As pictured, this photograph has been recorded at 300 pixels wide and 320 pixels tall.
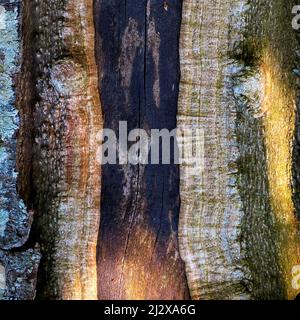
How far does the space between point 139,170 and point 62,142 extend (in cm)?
21

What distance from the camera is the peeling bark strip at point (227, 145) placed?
1.34 metres

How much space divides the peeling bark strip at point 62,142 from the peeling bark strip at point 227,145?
235 mm

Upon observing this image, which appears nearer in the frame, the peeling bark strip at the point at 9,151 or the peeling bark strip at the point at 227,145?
the peeling bark strip at the point at 9,151

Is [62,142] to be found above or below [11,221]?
above

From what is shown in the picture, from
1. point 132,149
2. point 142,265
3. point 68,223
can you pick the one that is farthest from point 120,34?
point 142,265

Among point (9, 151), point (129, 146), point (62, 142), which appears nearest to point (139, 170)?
point (129, 146)

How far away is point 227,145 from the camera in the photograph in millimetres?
1358

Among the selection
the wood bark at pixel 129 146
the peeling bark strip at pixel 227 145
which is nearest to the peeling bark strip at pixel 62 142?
the wood bark at pixel 129 146

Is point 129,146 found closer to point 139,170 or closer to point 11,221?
point 139,170

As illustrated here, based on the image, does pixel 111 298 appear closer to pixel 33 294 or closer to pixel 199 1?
pixel 33 294

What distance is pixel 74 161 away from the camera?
131 centimetres

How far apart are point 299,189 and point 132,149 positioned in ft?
2.24

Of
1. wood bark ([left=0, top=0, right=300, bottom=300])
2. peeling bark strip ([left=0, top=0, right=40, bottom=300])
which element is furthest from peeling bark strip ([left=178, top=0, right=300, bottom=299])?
peeling bark strip ([left=0, top=0, right=40, bottom=300])

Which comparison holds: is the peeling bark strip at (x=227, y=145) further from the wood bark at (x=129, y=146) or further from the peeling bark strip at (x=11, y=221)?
the peeling bark strip at (x=11, y=221)
